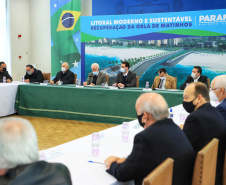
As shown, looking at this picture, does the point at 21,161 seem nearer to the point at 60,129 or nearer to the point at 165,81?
the point at 60,129

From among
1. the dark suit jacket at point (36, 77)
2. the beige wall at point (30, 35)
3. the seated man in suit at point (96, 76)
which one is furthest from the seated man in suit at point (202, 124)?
the beige wall at point (30, 35)

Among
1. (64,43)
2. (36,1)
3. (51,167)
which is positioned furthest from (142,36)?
(51,167)

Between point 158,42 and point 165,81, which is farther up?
point 158,42

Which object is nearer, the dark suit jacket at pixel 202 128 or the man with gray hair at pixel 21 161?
the man with gray hair at pixel 21 161

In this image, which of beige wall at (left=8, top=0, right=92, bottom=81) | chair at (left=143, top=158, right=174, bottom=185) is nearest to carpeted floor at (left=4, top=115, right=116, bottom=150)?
chair at (left=143, top=158, right=174, bottom=185)

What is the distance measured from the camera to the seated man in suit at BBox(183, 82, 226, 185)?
7.23ft

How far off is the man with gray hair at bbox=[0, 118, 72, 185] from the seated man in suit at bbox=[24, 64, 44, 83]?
6542mm

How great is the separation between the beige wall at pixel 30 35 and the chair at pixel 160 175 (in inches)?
374

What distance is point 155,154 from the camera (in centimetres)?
167

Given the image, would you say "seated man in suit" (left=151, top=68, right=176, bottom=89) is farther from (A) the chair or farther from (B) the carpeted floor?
(A) the chair

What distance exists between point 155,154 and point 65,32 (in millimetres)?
8676

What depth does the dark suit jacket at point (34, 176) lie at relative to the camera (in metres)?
1.09

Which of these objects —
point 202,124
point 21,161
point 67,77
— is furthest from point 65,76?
point 21,161

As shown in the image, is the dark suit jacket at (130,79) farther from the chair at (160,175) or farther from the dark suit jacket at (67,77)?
the chair at (160,175)
